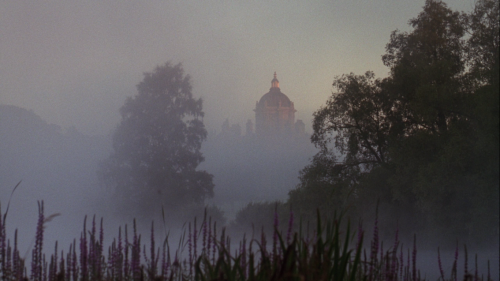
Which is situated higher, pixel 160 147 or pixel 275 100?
pixel 275 100

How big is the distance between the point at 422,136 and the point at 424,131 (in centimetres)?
37

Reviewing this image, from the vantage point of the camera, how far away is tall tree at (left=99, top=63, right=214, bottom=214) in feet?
78.0

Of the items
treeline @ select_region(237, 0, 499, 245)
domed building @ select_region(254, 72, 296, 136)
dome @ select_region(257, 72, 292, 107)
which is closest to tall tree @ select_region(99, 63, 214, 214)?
treeline @ select_region(237, 0, 499, 245)

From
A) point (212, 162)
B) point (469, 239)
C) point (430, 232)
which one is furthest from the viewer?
point (212, 162)

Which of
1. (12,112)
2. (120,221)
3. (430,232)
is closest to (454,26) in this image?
(430,232)

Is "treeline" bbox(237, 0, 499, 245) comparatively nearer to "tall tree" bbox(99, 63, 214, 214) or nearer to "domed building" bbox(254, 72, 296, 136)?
"tall tree" bbox(99, 63, 214, 214)

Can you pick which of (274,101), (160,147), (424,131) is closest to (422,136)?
(424,131)

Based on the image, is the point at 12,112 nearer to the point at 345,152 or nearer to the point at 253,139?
the point at 253,139

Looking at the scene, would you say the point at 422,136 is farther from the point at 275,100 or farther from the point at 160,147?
the point at 275,100

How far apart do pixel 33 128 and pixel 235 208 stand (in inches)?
902

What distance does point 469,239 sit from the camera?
12289 mm

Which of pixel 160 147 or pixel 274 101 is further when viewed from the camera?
pixel 274 101

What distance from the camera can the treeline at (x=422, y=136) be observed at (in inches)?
459

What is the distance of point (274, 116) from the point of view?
5919 centimetres
